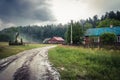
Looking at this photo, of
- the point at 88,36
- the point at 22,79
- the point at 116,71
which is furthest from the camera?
the point at 88,36

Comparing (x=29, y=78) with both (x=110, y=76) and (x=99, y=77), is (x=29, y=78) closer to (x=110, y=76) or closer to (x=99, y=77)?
(x=99, y=77)

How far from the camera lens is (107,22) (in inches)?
3472

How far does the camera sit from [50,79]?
10.7 meters

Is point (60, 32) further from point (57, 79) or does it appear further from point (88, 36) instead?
point (57, 79)

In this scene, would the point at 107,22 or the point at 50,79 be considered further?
the point at 107,22

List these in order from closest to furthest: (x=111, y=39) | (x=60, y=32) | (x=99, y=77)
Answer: (x=99, y=77) → (x=111, y=39) → (x=60, y=32)

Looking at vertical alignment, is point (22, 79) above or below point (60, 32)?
below

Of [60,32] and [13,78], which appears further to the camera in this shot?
[60,32]

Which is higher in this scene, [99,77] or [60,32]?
[60,32]

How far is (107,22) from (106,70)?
78.9 metres

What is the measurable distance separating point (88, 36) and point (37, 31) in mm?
122991

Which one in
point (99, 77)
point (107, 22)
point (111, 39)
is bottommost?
point (99, 77)

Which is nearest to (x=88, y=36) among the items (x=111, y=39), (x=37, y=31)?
(x=111, y=39)

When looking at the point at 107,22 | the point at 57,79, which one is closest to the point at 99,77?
→ the point at 57,79
